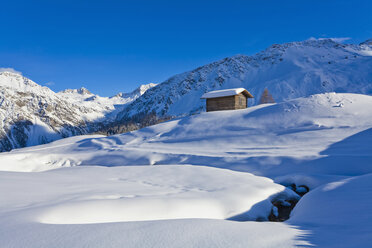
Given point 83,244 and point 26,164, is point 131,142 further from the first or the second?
point 83,244

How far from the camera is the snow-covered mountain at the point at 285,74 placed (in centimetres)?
6175

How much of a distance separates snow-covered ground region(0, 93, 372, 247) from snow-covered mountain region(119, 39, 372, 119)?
5271cm

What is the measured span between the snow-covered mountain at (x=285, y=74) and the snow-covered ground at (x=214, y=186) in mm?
52712

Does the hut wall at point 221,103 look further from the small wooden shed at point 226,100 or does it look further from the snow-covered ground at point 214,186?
the snow-covered ground at point 214,186

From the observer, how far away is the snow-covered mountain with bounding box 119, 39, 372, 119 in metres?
61.8

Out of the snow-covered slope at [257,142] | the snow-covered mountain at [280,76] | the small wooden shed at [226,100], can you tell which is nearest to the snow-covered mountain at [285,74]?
the snow-covered mountain at [280,76]

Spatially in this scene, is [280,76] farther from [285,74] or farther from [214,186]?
[214,186]

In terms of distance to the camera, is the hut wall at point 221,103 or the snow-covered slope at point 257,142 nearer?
the snow-covered slope at point 257,142

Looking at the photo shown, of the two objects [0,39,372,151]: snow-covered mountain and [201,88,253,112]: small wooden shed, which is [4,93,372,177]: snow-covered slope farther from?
[0,39,372,151]: snow-covered mountain

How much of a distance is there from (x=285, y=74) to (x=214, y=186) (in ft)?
282

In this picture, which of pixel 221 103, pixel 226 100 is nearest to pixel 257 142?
pixel 226 100

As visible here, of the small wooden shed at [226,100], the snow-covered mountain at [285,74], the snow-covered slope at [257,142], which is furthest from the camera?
the snow-covered mountain at [285,74]

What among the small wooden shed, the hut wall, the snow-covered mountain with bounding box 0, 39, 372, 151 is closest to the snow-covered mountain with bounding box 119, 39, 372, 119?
the snow-covered mountain with bounding box 0, 39, 372, 151

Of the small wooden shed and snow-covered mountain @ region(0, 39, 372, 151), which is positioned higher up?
snow-covered mountain @ region(0, 39, 372, 151)
